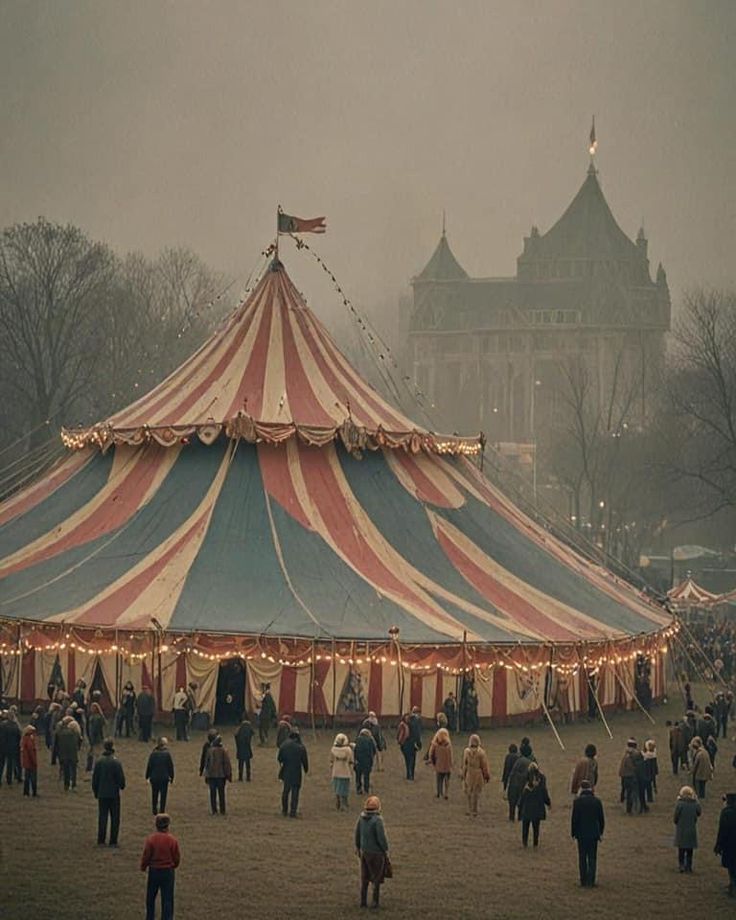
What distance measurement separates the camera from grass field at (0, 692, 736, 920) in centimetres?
1473

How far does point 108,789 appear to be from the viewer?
53.4 feet

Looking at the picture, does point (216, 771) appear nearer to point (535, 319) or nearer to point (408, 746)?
point (408, 746)

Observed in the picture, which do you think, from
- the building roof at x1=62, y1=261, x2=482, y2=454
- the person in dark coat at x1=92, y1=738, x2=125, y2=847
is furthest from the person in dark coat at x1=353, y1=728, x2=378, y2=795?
the building roof at x1=62, y1=261, x2=482, y2=454

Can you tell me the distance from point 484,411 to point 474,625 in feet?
334

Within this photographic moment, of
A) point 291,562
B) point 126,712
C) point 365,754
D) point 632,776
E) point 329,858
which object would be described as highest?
point 291,562

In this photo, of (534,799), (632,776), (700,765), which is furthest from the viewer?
(700,765)

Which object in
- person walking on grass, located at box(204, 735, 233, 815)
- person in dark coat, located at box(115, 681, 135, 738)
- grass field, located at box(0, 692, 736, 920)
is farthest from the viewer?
person in dark coat, located at box(115, 681, 135, 738)

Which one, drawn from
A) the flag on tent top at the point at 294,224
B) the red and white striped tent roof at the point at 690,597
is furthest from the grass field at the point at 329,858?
the red and white striped tent roof at the point at 690,597

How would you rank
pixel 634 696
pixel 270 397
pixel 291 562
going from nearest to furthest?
pixel 291 562 < pixel 634 696 < pixel 270 397

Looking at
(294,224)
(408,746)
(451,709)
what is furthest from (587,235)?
(408,746)

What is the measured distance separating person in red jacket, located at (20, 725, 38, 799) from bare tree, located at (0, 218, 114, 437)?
30.7 metres

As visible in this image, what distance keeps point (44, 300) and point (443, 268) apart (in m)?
89.3

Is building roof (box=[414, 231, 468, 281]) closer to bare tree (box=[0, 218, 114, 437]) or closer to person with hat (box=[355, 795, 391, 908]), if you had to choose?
bare tree (box=[0, 218, 114, 437])

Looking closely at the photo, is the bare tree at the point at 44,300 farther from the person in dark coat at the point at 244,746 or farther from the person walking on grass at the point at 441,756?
the person walking on grass at the point at 441,756
